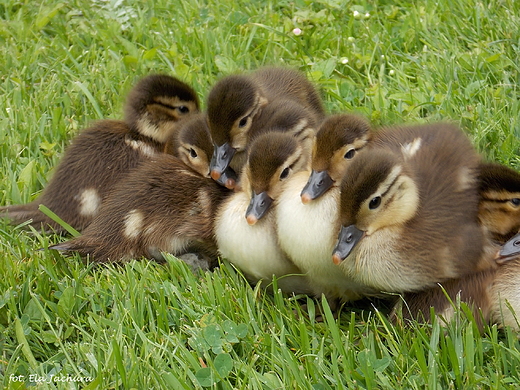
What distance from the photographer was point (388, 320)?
273 centimetres

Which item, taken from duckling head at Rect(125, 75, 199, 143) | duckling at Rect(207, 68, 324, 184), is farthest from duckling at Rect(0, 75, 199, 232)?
duckling at Rect(207, 68, 324, 184)

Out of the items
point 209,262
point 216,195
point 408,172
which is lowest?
point 209,262

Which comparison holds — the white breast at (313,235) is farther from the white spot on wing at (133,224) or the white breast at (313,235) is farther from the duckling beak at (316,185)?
the white spot on wing at (133,224)

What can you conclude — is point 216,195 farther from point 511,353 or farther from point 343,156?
point 511,353

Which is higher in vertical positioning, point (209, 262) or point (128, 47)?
point (128, 47)

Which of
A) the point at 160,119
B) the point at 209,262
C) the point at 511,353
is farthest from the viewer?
the point at 160,119

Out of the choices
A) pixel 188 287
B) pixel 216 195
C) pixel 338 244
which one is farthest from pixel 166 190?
pixel 338 244

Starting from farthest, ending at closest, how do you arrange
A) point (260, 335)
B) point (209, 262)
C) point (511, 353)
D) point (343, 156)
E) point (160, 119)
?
1. point (160, 119)
2. point (209, 262)
3. point (343, 156)
4. point (260, 335)
5. point (511, 353)

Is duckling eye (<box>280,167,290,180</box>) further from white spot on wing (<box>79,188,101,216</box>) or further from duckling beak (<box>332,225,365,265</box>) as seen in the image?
white spot on wing (<box>79,188,101,216</box>)

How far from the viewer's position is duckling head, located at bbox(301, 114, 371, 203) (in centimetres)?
281

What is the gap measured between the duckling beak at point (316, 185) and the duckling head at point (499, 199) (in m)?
0.56

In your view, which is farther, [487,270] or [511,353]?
[487,270]

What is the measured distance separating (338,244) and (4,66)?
283cm

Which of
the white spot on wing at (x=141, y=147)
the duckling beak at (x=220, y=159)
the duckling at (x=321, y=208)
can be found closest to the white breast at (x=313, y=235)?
the duckling at (x=321, y=208)
